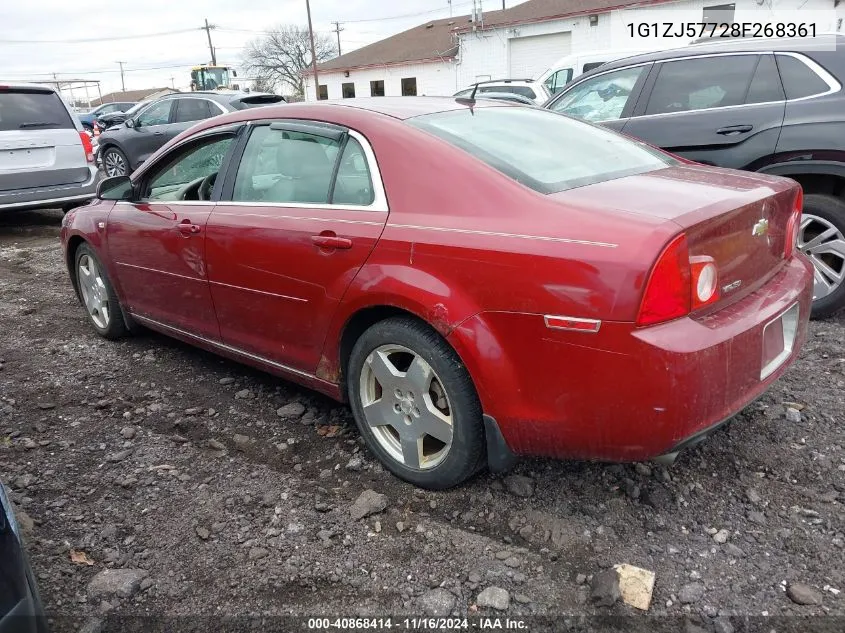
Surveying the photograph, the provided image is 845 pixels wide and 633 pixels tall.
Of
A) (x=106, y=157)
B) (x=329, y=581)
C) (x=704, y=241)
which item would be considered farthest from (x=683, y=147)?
(x=106, y=157)

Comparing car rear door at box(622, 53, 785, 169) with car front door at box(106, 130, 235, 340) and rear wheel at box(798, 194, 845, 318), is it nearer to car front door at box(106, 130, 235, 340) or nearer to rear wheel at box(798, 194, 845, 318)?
rear wheel at box(798, 194, 845, 318)

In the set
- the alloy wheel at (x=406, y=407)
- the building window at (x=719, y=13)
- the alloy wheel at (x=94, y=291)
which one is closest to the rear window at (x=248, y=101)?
the alloy wheel at (x=94, y=291)

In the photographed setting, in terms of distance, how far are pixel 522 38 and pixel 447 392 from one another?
95.5 ft

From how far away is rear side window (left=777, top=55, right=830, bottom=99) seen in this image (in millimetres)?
4250

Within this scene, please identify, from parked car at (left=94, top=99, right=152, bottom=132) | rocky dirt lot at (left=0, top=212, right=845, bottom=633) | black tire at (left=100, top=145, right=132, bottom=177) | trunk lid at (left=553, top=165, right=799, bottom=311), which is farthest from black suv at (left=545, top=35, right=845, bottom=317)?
parked car at (left=94, top=99, right=152, bottom=132)

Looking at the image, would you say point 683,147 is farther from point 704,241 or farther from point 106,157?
point 106,157

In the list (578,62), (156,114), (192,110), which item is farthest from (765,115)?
(156,114)

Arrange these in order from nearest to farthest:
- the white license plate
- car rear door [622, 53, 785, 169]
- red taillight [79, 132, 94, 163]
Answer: the white license plate < car rear door [622, 53, 785, 169] < red taillight [79, 132, 94, 163]

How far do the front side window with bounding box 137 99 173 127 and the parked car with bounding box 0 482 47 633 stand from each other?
11.5 meters

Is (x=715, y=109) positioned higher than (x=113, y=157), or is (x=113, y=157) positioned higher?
(x=715, y=109)

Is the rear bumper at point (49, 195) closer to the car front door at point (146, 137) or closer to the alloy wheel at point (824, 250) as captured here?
the car front door at point (146, 137)

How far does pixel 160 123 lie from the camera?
12031 millimetres

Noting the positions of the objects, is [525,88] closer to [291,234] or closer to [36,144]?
[36,144]

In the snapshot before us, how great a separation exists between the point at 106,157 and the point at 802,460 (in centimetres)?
1290
